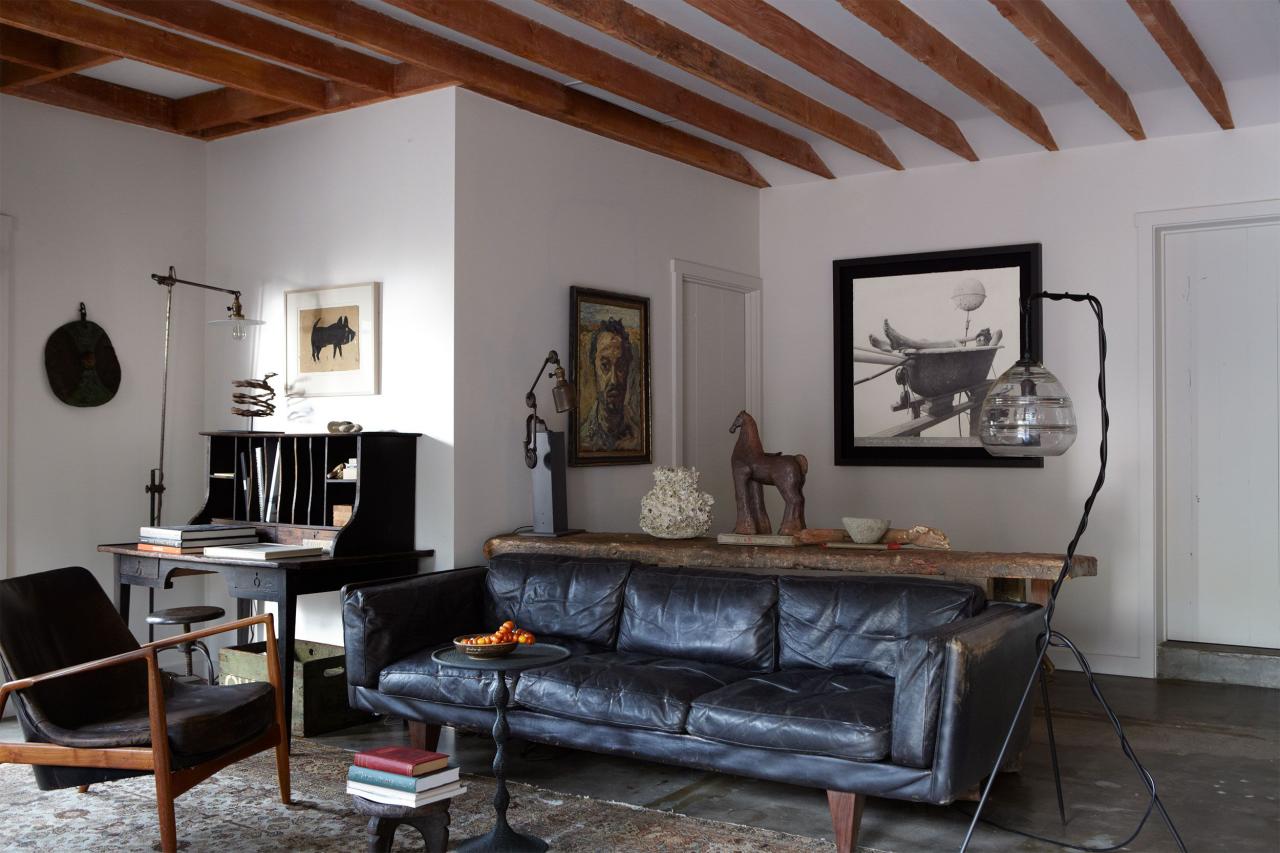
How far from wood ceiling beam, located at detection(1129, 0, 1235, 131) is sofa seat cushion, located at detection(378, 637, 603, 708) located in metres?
3.32

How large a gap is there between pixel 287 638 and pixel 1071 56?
4.10 meters

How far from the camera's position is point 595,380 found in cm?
598

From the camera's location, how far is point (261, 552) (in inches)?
190

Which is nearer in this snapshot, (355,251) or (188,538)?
(188,538)

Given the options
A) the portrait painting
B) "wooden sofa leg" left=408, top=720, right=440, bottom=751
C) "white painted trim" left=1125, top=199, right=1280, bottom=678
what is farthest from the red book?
"white painted trim" left=1125, top=199, right=1280, bottom=678

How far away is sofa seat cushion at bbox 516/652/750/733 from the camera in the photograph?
3844mm

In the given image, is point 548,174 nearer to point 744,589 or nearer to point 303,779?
point 744,589

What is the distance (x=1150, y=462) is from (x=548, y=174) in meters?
3.52

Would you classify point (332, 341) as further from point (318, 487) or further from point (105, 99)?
point (105, 99)

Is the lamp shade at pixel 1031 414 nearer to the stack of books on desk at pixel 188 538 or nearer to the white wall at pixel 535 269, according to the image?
the white wall at pixel 535 269

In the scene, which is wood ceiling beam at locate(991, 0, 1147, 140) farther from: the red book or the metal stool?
the metal stool

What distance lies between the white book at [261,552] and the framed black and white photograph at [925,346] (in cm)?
343

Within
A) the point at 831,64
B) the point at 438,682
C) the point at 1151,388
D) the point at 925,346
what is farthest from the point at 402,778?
the point at 1151,388

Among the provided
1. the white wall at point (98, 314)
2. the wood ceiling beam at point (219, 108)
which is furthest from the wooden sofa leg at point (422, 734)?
the wood ceiling beam at point (219, 108)
